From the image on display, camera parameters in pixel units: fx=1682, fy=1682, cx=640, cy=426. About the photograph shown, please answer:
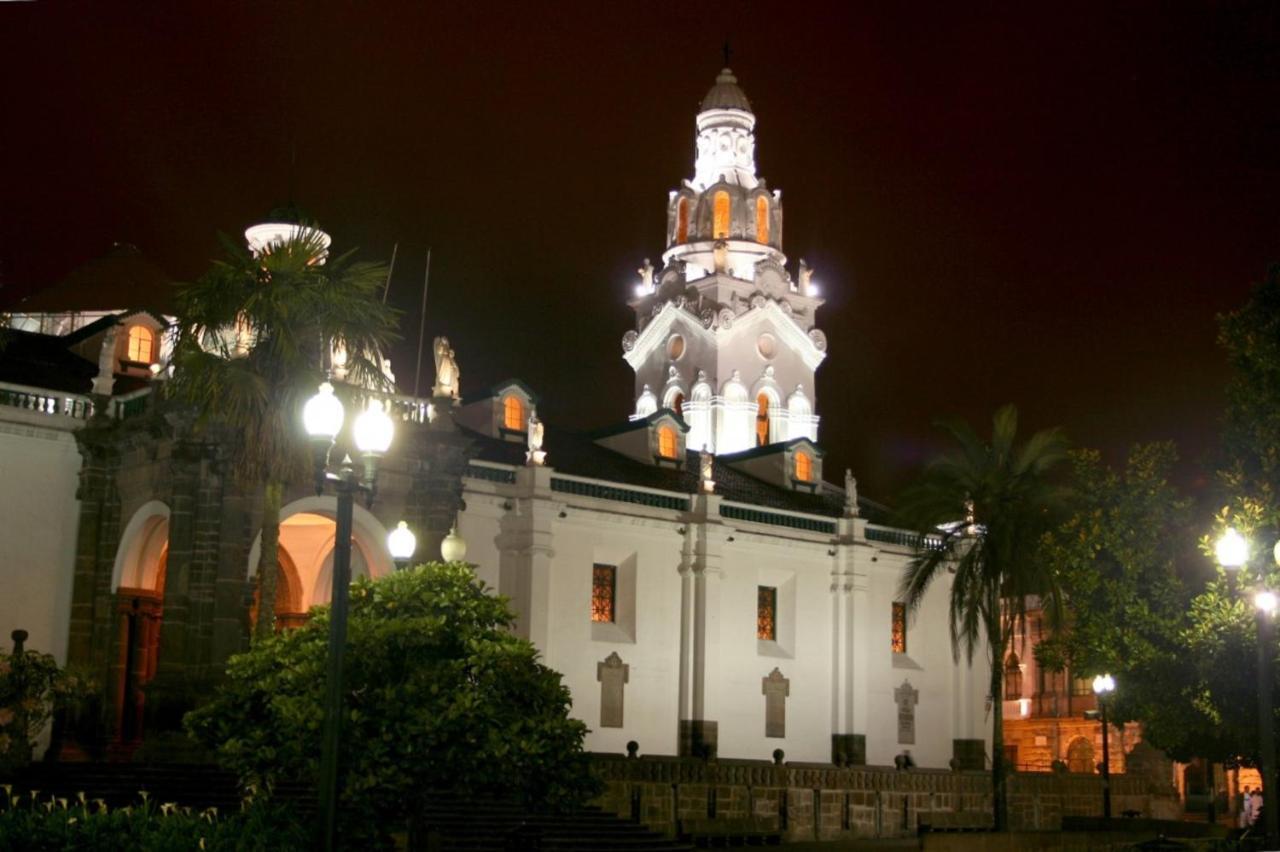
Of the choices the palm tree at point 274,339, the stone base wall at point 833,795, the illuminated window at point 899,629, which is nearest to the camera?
the palm tree at point 274,339

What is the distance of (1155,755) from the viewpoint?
5666cm

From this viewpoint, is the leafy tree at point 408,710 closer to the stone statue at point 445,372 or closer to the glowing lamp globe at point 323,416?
the glowing lamp globe at point 323,416

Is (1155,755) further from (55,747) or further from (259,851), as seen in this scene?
(259,851)

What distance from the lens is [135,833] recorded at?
1858 cm

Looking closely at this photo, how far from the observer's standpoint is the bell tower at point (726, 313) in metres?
61.0

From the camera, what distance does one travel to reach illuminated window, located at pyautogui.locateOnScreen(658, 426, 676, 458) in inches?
2057

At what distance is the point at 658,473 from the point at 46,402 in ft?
63.8

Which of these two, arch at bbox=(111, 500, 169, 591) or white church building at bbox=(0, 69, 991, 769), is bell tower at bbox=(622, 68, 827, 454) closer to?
white church building at bbox=(0, 69, 991, 769)

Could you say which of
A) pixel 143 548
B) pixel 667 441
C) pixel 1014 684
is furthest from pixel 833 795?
pixel 1014 684

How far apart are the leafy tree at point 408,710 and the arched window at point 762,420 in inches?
1543

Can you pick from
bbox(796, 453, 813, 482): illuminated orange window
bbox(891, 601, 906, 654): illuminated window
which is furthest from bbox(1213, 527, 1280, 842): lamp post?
bbox(796, 453, 813, 482): illuminated orange window

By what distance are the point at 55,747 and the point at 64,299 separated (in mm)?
20624

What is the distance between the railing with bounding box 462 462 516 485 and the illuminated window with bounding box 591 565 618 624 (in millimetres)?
3843

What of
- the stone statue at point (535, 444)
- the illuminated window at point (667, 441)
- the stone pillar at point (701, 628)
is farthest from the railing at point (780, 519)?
the stone statue at point (535, 444)
